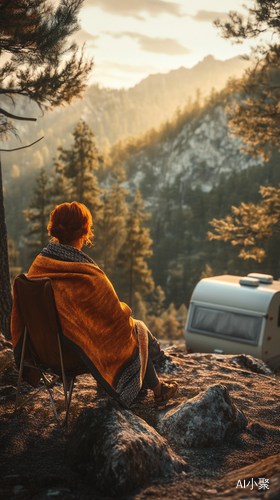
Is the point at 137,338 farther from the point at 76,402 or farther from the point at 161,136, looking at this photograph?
the point at 161,136

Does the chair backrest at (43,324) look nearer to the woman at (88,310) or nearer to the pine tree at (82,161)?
the woman at (88,310)

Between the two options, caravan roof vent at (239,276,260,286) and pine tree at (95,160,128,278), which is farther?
pine tree at (95,160,128,278)

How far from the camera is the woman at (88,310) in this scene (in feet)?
8.80

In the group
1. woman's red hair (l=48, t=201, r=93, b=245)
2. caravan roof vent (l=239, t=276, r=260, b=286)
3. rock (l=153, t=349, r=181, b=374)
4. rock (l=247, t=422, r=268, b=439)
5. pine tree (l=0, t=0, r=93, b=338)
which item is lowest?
rock (l=153, t=349, r=181, b=374)

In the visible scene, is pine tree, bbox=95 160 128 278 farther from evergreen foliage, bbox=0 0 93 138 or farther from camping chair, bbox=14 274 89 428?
camping chair, bbox=14 274 89 428

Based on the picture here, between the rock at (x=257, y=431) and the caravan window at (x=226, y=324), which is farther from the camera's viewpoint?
the caravan window at (x=226, y=324)

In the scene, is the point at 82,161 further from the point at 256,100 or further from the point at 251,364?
the point at 251,364

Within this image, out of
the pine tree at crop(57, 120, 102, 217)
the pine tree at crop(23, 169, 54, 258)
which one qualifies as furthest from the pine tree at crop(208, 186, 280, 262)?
the pine tree at crop(23, 169, 54, 258)

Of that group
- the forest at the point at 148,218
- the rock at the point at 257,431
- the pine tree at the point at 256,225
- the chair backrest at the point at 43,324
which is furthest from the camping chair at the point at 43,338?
the forest at the point at 148,218

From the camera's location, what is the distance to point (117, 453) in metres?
2.10

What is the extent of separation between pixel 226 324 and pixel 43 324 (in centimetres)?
629

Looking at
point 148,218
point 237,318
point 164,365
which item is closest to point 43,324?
point 164,365

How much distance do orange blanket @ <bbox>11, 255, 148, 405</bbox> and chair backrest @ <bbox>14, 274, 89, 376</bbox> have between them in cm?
10

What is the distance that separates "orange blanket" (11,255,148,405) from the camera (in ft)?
8.80
